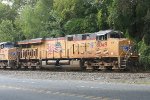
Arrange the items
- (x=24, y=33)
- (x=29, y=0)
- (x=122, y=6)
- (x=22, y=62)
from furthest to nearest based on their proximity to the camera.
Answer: (x=29, y=0) → (x=24, y=33) → (x=22, y=62) → (x=122, y=6)

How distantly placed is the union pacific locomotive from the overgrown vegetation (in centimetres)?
150

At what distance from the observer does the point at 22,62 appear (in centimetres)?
4312

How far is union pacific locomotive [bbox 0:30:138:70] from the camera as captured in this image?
31.3 metres

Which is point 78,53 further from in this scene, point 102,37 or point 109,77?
point 109,77

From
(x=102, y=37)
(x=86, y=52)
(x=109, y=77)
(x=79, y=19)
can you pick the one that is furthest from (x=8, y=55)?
(x=109, y=77)

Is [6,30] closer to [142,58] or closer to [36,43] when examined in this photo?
[36,43]

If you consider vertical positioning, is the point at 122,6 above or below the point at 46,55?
above

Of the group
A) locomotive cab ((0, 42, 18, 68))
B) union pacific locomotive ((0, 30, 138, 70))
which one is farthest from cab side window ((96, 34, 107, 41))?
locomotive cab ((0, 42, 18, 68))

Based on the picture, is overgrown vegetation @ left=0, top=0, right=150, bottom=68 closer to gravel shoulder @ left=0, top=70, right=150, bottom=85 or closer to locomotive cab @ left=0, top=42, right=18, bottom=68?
gravel shoulder @ left=0, top=70, right=150, bottom=85

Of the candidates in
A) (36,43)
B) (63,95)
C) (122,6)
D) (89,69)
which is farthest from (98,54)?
(63,95)

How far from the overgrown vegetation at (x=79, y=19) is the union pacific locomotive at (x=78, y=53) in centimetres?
150

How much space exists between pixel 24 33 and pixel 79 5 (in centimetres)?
1311

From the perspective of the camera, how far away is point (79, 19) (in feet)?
159

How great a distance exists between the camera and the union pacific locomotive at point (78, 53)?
3133 cm
